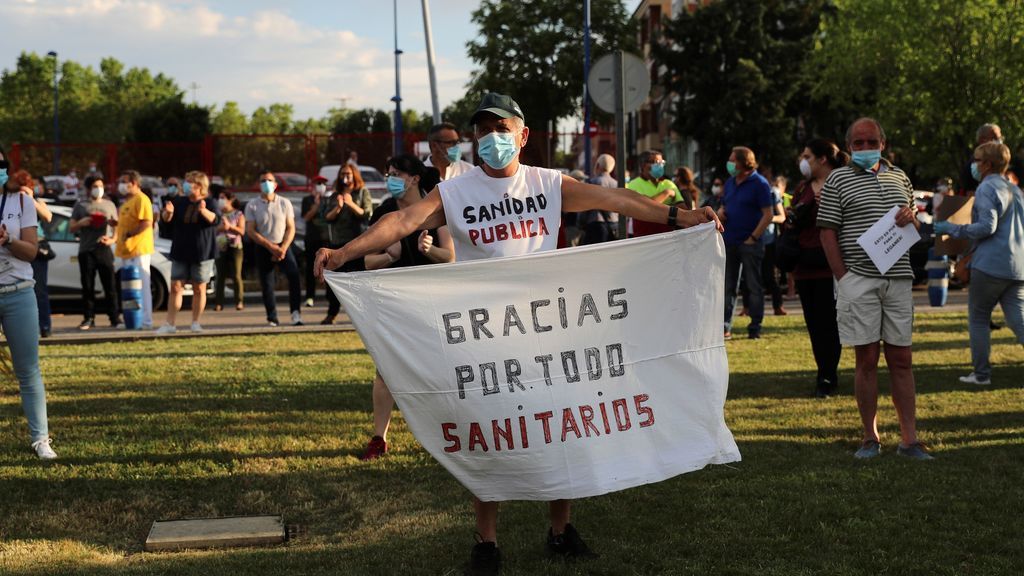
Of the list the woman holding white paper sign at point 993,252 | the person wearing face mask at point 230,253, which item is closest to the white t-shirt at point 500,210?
the woman holding white paper sign at point 993,252

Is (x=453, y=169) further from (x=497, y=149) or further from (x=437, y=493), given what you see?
(x=497, y=149)

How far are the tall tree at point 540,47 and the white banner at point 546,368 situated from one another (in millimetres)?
55189

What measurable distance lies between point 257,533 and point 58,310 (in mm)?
13724

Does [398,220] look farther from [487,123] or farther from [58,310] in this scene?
[58,310]

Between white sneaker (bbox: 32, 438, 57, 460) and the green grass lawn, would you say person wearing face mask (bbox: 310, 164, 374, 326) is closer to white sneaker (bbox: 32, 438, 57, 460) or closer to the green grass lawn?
the green grass lawn

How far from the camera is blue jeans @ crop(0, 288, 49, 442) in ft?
24.1

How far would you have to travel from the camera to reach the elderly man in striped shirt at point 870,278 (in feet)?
23.6

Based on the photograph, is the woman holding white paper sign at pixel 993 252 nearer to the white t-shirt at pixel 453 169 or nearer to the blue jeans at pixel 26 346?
the white t-shirt at pixel 453 169

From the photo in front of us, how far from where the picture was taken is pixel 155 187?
30594 millimetres

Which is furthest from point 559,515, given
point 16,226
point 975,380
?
point 975,380

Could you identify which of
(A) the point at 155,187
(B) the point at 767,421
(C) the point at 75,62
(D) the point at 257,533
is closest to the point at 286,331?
(B) the point at 767,421

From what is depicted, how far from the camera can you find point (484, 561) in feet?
16.8

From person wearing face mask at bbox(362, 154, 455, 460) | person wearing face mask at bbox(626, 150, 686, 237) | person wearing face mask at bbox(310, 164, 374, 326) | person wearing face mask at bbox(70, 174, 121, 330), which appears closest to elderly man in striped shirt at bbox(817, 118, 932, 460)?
person wearing face mask at bbox(362, 154, 455, 460)

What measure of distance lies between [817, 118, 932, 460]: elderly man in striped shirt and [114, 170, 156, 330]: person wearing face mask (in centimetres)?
1015
